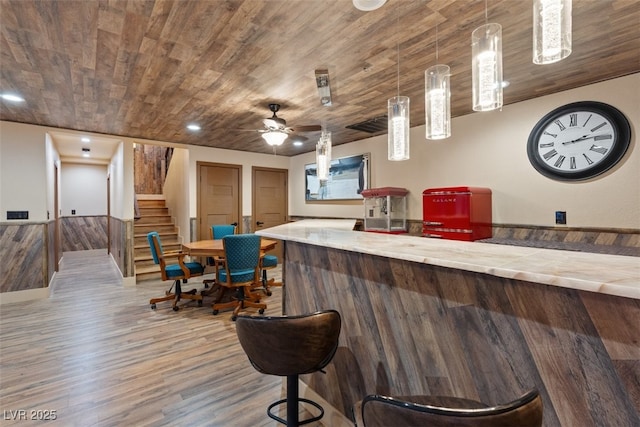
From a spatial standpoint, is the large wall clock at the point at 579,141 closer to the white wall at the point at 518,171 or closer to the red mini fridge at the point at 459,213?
the white wall at the point at 518,171

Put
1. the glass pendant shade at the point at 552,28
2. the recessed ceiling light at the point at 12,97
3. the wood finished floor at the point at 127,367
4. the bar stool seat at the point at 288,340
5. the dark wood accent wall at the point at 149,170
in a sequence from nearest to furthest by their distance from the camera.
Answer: the glass pendant shade at the point at 552,28 < the bar stool seat at the point at 288,340 < the wood finished floor at the point at 127,367 < the recessed ceiling light at the point at 12,97 < the dark wood accent wall at the point at 149,170

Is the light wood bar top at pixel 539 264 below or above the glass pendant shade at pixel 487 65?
below

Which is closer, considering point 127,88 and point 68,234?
point 127,88

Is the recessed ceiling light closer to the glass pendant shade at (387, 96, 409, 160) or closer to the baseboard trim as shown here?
the baseboard trim

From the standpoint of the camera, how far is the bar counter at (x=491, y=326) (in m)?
0.81

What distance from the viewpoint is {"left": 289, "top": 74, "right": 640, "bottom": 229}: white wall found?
2.66 meters

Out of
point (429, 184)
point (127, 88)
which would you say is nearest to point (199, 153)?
point (127, 88)

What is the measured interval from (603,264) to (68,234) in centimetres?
1008

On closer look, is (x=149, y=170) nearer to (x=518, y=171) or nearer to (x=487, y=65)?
(x=518, y=171)

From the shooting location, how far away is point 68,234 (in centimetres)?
769

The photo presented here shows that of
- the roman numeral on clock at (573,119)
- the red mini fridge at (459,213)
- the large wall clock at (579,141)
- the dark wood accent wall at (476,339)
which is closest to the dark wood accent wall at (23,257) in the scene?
the dark wood accent wall at (476,339)

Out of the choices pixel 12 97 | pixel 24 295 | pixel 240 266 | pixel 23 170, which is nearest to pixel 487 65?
pixel 240 266

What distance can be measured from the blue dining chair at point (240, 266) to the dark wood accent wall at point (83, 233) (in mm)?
6466

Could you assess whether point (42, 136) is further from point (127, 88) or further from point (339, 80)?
point (339, 80)
